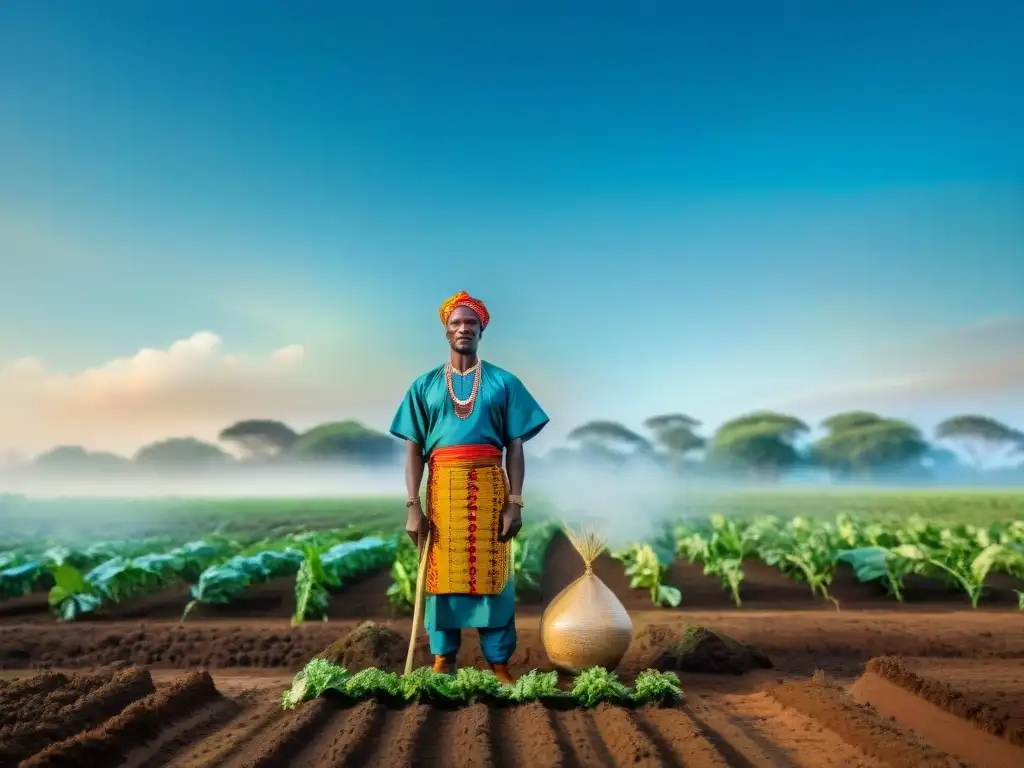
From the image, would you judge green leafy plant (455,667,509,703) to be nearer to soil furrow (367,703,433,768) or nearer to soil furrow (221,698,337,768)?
soil furrow (367,703,433,768)

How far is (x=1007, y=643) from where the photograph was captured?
652 centimetres

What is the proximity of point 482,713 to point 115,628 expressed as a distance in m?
4.54

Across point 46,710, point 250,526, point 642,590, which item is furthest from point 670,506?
point 250,526

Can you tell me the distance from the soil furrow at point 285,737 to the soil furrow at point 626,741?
1.28 m

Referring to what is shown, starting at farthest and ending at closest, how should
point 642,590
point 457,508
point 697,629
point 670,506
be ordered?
1. point 670,506
2. point 642,590
3. point 697,629
4. point 457,508

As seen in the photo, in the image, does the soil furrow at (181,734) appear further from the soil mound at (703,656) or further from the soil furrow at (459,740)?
the soil mound at (703,656)

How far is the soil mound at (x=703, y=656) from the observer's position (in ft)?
18.2

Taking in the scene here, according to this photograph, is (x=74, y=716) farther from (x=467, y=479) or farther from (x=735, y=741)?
(x=735, y=741)

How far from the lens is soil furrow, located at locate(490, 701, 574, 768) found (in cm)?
337

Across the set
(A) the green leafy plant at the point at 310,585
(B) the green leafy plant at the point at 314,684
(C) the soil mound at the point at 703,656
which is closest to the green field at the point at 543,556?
(A) the green leafy plant at the point at 310,585

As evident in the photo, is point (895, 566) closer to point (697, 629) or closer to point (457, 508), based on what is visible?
point (697, 629)

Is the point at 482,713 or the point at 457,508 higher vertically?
the point at 457,508

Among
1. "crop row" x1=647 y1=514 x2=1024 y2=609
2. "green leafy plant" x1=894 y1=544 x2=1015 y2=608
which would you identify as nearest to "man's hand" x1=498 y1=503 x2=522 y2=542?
"crop row" x1=647 y1=514 x2=1024 y2=609

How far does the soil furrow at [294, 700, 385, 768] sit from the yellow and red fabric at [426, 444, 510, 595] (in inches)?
32.4
